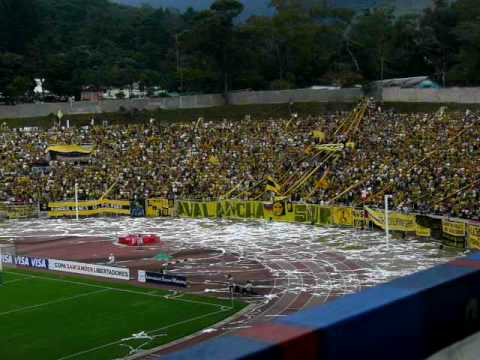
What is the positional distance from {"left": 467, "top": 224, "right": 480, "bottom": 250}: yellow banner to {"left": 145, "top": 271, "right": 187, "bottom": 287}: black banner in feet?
47.5

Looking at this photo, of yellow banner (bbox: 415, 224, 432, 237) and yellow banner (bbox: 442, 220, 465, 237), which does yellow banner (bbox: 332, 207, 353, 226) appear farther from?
yellow banner (bbox: 442, 220, 465, 237)

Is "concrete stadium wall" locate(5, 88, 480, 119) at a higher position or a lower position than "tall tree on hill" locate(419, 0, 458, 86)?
lower

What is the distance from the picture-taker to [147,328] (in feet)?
84.5

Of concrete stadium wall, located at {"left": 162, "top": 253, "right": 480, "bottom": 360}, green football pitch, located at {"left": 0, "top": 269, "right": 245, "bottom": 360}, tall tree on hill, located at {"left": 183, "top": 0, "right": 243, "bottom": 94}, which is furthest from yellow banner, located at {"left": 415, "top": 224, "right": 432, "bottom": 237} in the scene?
tall tree on hill, located at {"left": 183, "top": 0, "right": 243, "bottom": 94}

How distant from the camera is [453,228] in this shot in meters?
37.8

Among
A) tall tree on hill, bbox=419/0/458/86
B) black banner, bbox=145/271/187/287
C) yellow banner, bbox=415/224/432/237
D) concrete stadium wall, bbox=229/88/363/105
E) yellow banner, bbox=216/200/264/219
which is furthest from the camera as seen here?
tall tree on hill, bbox=419/0/458/86

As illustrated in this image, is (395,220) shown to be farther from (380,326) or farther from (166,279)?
(380,326)

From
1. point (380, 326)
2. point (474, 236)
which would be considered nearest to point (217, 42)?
point (474, 236)

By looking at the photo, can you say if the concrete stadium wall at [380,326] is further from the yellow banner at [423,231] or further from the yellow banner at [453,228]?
the yellow banner at [423,231]

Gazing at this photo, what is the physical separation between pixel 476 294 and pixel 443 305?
881mm

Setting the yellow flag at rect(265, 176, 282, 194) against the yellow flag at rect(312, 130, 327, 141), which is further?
the yellow flag at rect(312, 130, 327, 141)

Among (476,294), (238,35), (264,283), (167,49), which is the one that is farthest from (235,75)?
(476,294)

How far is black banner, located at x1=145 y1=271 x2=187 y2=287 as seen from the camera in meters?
31.3

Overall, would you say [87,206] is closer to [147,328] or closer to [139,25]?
[147,328]
